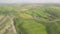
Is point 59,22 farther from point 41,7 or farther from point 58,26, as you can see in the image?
point 41,7

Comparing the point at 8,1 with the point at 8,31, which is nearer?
the point at 8,31

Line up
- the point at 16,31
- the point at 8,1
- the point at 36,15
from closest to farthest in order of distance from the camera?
the point at 16,31 → the point at 36,15 → the point at 8,1

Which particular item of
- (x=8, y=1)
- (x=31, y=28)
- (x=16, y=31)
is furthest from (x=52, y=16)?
(x=8, y=1)

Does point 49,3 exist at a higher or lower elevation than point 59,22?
higher

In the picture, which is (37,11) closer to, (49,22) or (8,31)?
(49,22)

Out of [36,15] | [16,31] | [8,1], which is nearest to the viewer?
[16,31]

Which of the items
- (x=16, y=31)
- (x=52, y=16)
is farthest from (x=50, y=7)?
(x=16, y=31)

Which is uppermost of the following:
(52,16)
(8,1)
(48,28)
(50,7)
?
(8,1)
